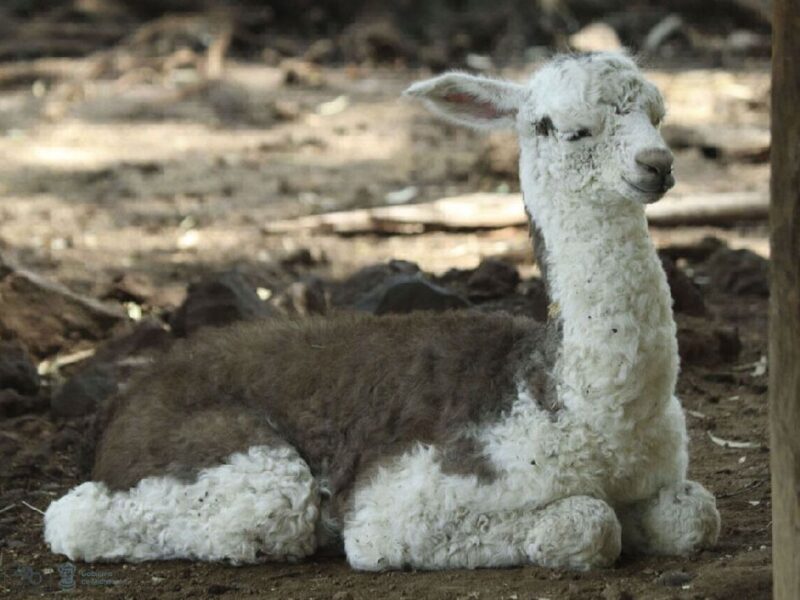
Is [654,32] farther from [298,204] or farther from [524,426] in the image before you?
[524,426]

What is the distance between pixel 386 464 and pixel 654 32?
14576mm

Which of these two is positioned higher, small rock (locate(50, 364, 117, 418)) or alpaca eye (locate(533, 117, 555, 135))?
alpaca eye (locate(533, 117, 555, 135))

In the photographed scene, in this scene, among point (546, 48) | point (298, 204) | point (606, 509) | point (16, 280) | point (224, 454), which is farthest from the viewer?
point (546, 48)

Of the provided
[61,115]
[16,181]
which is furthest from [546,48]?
[16,181]

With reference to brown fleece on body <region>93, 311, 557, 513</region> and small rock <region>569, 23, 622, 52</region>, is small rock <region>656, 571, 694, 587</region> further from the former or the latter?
small rock <region>569, 23, 622, 52</region>

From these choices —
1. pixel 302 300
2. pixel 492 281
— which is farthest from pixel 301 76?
pixel 302 300

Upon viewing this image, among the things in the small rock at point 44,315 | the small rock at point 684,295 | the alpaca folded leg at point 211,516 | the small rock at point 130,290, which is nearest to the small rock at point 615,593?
the alpaca folded leg at point 211,516

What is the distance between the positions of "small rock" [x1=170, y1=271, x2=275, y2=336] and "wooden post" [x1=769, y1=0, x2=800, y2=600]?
409 cm

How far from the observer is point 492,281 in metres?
8.62

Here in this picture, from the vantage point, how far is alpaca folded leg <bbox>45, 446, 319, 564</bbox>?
543 centimetres

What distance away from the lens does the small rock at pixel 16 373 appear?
7.71m

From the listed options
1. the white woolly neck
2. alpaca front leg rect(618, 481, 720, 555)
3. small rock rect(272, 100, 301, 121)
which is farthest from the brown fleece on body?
small rock rect(272, 100, 301, 121)

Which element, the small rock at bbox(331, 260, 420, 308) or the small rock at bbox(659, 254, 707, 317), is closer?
the small rock at bbox(331, 260, 420, 308)

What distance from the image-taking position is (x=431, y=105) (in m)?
5.74
